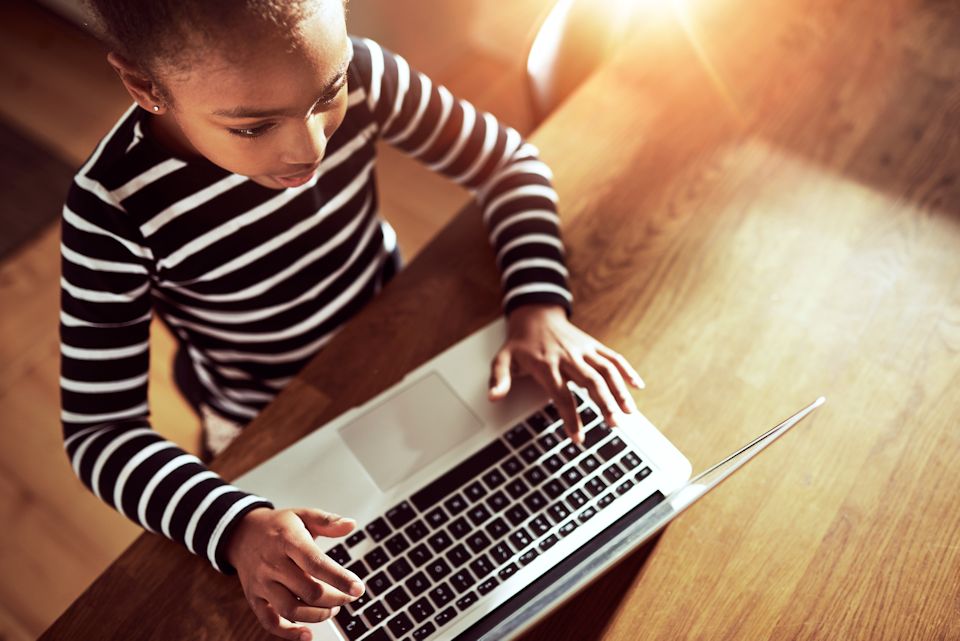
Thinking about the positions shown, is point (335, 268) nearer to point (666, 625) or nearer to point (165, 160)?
point (165, 160)

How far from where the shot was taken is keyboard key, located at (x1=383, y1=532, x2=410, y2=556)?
2.20 feet

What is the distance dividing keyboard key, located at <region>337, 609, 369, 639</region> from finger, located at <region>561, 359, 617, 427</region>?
0.93ft

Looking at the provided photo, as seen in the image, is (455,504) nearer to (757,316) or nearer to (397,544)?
(397,544)

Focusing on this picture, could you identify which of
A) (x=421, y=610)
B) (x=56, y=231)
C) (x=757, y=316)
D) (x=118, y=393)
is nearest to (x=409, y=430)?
(x=421, y=610)

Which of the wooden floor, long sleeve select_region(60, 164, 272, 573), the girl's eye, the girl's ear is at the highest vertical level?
the girl's ear

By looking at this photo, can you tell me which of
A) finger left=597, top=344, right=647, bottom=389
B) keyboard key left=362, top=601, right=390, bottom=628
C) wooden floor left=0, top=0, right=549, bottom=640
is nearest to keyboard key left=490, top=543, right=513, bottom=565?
keyboard key left=362, top=601, right=390, bottom=628

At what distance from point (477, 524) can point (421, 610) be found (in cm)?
9

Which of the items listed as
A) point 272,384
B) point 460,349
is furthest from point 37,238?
point 460,349

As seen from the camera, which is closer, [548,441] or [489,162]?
[548,441]

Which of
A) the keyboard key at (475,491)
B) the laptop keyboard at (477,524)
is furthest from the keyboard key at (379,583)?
the keyboard key at (475,491)

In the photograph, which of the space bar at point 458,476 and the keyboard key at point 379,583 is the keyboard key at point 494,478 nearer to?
the space bar at point 458,476

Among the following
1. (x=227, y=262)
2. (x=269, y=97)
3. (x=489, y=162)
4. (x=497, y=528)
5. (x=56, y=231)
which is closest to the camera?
(x=269, y=97)

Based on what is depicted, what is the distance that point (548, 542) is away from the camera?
0.67m

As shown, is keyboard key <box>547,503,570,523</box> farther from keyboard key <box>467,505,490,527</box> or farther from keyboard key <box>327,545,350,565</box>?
keyboard key <box>327,545,350,565</box>
